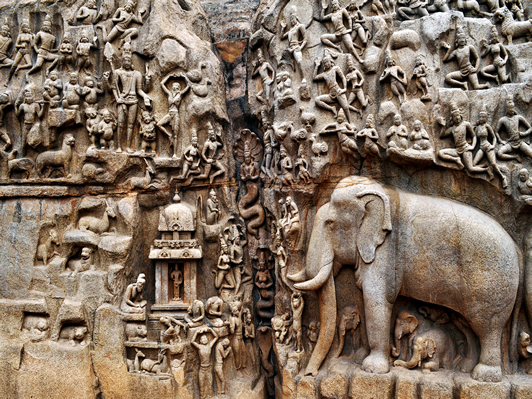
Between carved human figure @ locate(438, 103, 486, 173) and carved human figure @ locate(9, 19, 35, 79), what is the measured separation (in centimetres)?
751

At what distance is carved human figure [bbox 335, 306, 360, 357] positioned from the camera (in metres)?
7.02

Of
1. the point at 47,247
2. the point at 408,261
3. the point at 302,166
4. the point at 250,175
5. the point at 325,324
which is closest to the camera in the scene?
the point at 408,261

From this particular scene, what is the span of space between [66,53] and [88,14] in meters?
0.86

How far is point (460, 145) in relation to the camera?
21.4ft

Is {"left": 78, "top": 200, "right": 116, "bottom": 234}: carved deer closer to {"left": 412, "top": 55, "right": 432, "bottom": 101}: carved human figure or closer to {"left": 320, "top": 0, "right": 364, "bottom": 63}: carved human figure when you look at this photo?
{"left": 320, "top": 0, "right": 364, "bottom": 63}: carved human figure

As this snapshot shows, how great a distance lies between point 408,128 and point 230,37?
449 centimetres

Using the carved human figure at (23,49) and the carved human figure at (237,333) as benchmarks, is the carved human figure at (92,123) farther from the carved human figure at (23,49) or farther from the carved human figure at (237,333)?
the carved human figure at (237,333)

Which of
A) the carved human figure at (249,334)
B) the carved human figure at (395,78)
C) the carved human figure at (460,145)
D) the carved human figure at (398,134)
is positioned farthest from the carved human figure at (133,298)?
the carved human figure at (460,145)

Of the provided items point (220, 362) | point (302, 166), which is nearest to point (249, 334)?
→ point (220, 362)

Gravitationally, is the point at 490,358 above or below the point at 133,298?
below

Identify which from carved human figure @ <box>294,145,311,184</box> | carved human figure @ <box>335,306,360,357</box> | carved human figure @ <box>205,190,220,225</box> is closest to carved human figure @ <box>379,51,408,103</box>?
carved human figure @ <box>294,145,311,184</box>

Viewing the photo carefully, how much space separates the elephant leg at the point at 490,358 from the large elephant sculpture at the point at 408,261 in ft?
0.04

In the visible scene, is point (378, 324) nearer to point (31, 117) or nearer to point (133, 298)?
point (133, 298)

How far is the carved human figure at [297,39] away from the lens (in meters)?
7.51
